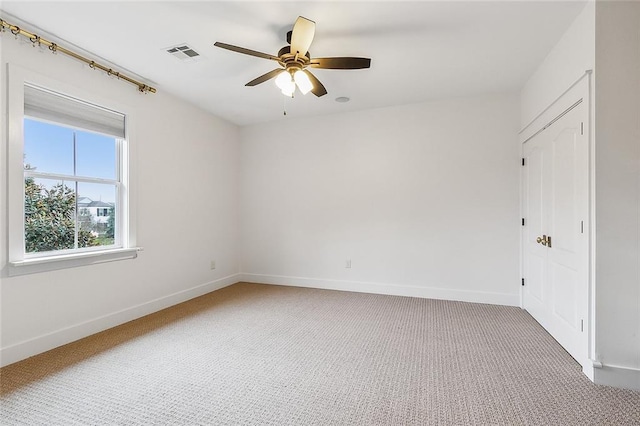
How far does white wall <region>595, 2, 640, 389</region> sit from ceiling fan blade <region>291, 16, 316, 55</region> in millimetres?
1971

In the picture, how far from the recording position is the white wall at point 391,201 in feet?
12.5

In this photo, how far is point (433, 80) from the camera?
11.1 ft

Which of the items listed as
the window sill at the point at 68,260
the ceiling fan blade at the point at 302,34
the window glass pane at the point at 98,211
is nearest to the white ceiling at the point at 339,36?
the ceiling fan blade at the point at 302,34

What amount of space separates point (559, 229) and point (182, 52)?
3.84 meters

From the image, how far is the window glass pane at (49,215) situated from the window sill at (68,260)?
14 centimetres

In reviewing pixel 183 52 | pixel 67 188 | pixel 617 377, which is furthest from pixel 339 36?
pixel 617 377

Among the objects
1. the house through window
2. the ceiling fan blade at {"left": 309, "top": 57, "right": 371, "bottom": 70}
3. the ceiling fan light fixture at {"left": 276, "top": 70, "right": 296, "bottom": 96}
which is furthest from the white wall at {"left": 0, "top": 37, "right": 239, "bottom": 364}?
the ceiling fan blade at {"left": 309, "top": 57, "right": 371, "bottom": 70}

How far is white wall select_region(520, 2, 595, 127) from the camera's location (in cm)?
212

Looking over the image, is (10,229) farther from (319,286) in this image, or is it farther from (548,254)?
(548,254)

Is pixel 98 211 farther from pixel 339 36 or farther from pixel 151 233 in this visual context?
pixel 339 36

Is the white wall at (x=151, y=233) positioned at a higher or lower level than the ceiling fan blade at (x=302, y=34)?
lower

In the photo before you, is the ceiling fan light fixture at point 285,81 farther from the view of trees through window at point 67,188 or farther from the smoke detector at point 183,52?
the view of trees through window at point 67,188

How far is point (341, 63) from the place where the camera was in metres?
2.33

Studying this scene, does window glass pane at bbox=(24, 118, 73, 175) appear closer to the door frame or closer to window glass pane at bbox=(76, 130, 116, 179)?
window glass pane at bbox=(76, 130, 116, 179)
